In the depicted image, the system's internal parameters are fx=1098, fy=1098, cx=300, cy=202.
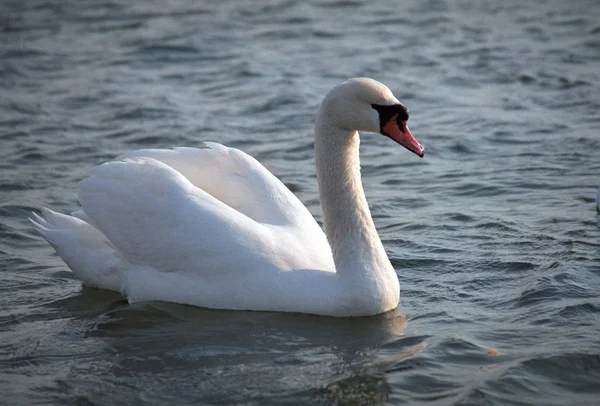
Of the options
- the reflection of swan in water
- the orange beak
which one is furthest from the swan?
the reflection of swan in water

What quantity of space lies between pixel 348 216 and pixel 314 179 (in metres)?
3.77

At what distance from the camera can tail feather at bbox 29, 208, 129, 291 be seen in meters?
8.83

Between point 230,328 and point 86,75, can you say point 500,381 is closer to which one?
point 230,328

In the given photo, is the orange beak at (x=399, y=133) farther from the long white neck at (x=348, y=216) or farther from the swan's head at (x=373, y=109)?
the long white neck at (x=348, y=216)

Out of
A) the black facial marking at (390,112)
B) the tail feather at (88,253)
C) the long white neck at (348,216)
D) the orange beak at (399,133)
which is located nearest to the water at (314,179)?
the tail feather at (88,253)

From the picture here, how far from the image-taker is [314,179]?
39.4ft

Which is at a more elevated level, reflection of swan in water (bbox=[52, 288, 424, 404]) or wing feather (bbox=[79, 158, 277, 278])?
wing feather (bbox=[79, 158, 277, 278])

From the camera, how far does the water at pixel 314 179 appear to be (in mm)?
7152

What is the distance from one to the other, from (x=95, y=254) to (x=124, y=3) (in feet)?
41.1

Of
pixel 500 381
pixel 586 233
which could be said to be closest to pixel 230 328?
pixel 500 381

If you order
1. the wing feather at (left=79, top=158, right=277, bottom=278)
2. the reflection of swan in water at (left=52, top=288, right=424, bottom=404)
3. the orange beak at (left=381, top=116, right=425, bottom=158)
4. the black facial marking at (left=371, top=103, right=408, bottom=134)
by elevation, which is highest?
the black facial marking at (left=371, top=103, right=408, bottom=134)

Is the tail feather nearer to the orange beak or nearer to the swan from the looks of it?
the swan

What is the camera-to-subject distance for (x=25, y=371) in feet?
24.2

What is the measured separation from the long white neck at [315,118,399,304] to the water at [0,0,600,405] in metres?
0.35
